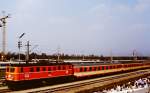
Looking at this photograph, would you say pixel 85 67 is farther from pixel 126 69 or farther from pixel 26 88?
pixel 126 69

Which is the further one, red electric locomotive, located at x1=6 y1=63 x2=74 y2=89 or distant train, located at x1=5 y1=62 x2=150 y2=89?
distant train, located at x1=5 y1=62 x2=150 y2=89

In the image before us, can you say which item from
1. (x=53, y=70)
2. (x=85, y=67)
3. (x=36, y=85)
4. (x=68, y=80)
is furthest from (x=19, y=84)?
(x=85, y=67)

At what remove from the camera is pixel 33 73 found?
110 feet

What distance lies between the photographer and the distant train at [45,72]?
31812 mm

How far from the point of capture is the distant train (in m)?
31.8

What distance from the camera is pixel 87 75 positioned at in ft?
146

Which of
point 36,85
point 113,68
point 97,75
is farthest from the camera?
point 113,68

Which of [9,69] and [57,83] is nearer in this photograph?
[9,69]

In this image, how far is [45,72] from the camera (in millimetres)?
35625

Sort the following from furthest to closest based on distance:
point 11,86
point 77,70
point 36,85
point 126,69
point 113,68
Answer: point 126,69 → point 113,68 → point 77,70 → point 36,85 → point 11,86

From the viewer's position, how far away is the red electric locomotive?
31703 mm

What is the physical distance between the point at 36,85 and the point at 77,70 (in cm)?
899

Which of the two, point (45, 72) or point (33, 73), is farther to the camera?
point (45, 72)

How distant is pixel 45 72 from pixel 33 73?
91.4 inches
